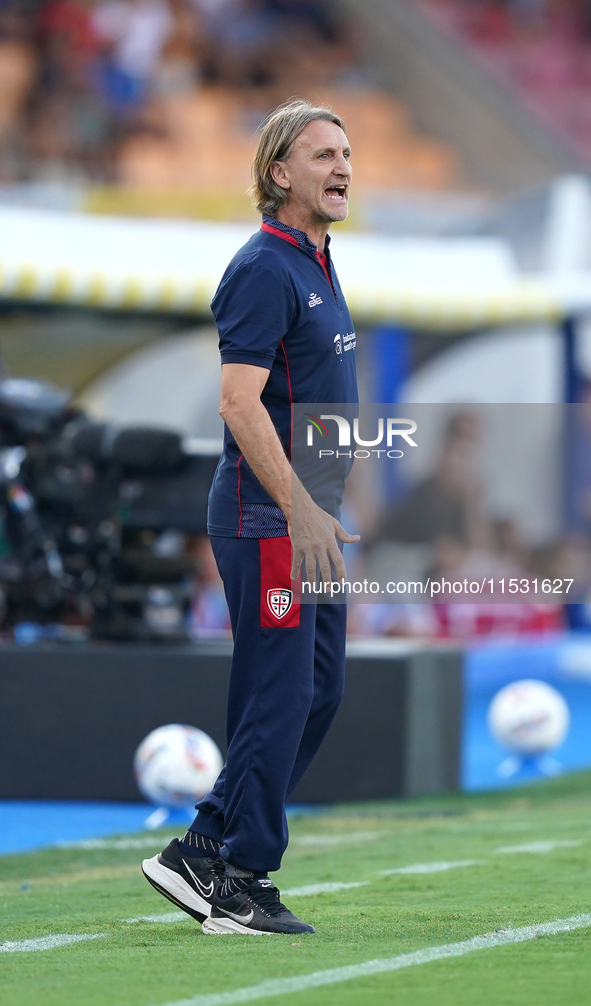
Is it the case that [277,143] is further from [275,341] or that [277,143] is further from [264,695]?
[264,695]

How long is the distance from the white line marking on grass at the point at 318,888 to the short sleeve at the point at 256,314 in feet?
5.68

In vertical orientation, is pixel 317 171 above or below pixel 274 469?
above

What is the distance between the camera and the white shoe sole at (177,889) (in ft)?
12.6

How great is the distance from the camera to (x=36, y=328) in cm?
1330

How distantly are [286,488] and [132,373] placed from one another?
12.5 meters

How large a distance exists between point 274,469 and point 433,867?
2043mm

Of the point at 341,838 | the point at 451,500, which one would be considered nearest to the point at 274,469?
the point at 341,838

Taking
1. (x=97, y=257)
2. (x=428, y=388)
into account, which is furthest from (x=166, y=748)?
(x=428, y=388)

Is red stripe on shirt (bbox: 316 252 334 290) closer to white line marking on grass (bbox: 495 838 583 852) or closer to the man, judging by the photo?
the man

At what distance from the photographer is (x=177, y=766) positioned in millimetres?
6734

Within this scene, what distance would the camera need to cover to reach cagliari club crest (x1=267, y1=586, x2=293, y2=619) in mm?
3684

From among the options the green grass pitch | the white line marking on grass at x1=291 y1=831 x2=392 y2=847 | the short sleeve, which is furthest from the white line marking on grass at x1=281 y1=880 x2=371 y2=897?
the short sleeve

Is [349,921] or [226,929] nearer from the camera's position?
[226,929]

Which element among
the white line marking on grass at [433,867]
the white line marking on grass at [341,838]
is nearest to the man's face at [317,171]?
the white line marking on grass at [433,867]
